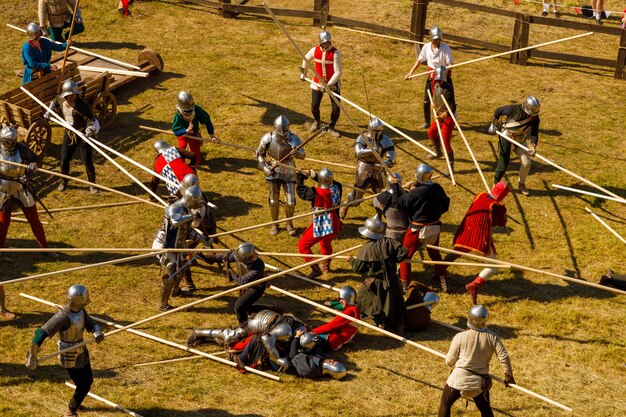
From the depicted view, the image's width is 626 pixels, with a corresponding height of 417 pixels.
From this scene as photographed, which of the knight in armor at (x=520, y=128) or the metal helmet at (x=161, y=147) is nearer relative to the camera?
the metal helmet at (x=161, y=147)

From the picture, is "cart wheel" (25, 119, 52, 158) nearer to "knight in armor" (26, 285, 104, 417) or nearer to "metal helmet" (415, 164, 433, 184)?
"knight in armor" (26, 285, 104, 417)

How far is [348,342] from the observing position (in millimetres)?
11859

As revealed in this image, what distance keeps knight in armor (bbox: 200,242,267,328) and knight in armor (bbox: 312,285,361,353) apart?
0.85m

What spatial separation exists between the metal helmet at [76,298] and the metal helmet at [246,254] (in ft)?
7.09

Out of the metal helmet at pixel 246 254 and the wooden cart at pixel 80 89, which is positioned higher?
the wooden cart at pixel 80 89

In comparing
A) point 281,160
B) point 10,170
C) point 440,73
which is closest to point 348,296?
point 281,160

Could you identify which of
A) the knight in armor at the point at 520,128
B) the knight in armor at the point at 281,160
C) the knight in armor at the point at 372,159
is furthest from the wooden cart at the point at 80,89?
the knight in armor at the point at 520,128

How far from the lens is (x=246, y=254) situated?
1139 cm

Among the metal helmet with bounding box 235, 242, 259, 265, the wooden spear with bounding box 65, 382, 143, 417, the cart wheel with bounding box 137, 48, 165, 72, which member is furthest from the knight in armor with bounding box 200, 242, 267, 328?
the cart wheel with bounding box 137, 48, 165, 72

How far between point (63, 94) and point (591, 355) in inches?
365

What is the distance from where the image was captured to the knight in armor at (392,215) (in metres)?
12.9

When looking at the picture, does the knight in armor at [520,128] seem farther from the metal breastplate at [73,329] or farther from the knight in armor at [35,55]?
the knight in armor at [35,55]

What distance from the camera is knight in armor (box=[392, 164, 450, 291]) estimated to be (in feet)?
41.4

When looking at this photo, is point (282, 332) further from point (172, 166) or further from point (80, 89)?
point (80, 89)
